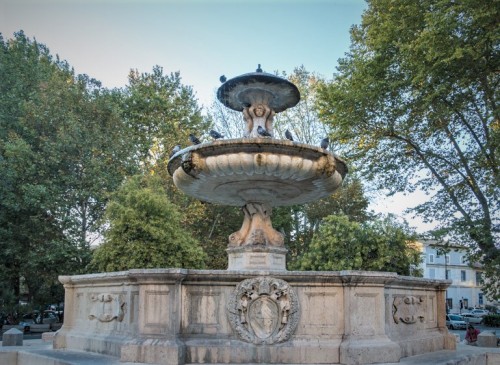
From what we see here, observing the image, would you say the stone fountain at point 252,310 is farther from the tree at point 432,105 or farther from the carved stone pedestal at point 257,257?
the tree at point 432,105

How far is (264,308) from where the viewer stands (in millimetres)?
7199

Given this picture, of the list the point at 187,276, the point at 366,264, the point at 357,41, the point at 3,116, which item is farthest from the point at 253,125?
the point at 3,116

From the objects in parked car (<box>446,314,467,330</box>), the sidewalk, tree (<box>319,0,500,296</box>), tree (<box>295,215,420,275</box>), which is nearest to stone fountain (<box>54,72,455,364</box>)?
the sidewalk

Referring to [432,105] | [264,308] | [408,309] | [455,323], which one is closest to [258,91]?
[264,308]

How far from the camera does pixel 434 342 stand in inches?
342

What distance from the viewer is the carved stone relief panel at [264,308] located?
7.15 meters

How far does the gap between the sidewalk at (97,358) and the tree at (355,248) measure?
14308mm

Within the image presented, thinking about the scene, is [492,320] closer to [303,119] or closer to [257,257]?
[303,119]

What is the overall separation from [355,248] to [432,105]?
26.2 feet

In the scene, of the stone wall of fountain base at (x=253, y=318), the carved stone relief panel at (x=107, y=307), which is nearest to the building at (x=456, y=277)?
the stone wall of fountain base at (x=253, y=318)

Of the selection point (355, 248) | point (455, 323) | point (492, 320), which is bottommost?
point (492, 320)

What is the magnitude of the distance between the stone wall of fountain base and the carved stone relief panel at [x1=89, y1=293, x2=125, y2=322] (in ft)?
0.09

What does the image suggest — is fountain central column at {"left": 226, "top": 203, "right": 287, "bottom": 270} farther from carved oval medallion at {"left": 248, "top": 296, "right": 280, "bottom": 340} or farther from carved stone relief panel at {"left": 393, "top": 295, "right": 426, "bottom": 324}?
carved stone relief panel at {"left": 393, "top": 295, "right": 426, "bottom": 324}

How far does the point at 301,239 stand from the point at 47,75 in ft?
51.7
